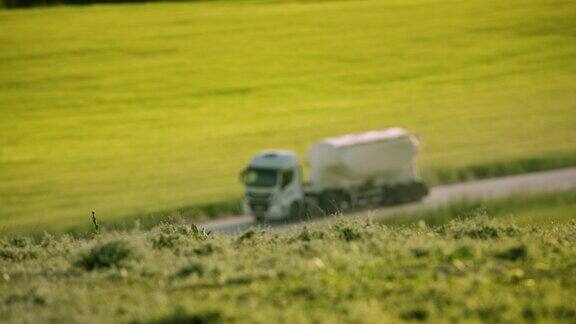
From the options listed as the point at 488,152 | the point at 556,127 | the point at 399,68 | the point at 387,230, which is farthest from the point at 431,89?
the point at 387,230

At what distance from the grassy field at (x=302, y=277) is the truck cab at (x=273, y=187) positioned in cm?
1848

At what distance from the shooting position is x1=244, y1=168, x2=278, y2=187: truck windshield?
3061cm

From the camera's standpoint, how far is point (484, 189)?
107 ft

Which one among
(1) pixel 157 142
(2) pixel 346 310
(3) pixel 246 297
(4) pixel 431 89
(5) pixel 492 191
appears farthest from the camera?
(4) pixel 431 89

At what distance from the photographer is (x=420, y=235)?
11391mm

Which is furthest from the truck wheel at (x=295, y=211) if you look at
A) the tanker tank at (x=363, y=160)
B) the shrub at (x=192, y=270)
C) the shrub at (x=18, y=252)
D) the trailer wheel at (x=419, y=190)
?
the shrub at (x=192, y=270)

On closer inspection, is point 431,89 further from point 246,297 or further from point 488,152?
point 246,297

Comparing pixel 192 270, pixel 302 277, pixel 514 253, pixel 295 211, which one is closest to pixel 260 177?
pixel 295 211

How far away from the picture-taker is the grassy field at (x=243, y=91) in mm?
35219

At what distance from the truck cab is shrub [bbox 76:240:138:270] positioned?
66.1ft

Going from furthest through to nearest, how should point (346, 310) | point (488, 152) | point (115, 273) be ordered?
1. point (488, 152)
2. point (115, 273)
3. point (346, 310)

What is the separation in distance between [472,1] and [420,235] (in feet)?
160

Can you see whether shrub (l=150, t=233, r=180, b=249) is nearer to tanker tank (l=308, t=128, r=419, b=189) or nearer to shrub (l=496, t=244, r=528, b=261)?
shrub (l=496, t=244, r=528, b=261)

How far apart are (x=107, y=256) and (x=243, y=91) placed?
3603cm
